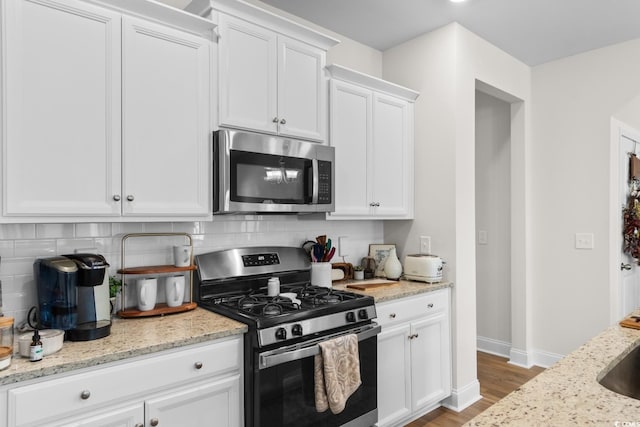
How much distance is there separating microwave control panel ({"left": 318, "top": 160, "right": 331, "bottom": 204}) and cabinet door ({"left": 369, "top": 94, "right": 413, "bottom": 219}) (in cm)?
44

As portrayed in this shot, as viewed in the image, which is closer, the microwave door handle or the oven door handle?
the oven door handle

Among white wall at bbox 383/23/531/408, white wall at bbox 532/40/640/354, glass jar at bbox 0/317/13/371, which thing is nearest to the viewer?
glass jar at bbox 0/317/13/371

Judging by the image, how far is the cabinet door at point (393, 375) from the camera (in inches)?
98.0

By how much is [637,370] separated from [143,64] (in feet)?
7.60

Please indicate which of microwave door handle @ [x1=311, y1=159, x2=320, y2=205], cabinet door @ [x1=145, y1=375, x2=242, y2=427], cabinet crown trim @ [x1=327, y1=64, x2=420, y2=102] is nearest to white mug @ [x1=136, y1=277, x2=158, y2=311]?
cabinet door @ [x1=145, y1=375, x2=242, y2=427]

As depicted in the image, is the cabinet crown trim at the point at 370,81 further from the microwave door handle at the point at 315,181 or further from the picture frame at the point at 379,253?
the picture frame at the point at 379,253

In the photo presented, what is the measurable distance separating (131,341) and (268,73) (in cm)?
154

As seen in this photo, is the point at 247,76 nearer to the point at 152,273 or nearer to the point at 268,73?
the point at 268,73

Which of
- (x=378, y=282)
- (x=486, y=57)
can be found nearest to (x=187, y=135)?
(x=378, y=282)

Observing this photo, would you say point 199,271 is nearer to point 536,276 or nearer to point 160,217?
point 160,217

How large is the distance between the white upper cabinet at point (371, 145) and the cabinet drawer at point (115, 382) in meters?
1.24

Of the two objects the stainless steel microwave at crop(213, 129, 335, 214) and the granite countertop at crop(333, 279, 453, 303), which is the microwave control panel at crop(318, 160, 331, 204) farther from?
the granite countertop at crop(333, 279, 453, 303)

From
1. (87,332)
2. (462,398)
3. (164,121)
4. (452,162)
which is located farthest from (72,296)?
(462,398)

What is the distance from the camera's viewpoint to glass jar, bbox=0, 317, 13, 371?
133 centimetres
